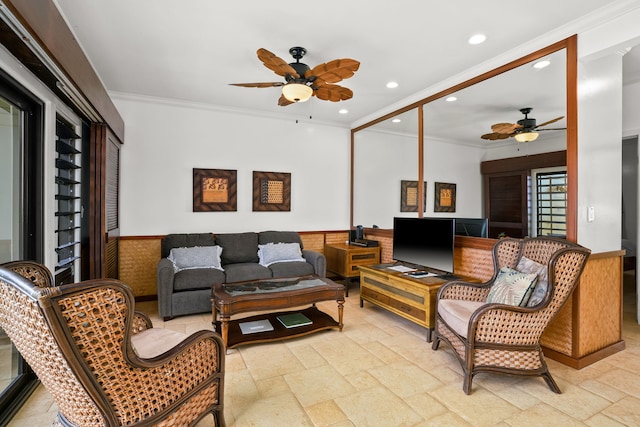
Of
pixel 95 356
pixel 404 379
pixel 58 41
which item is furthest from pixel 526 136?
pixel 58 41

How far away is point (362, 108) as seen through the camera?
4.83 meters

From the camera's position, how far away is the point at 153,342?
6.21 feet

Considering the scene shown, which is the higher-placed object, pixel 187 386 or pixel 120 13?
pixel 120 13

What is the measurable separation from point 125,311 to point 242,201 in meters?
3.70

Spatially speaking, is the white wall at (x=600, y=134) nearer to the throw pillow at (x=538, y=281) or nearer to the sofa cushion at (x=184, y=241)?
the throw pillow at (x=538, y=281)

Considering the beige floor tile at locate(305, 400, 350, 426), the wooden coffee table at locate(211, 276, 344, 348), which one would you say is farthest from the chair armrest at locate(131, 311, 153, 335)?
the beige floor tile at locate(305, 400, 350, 426)

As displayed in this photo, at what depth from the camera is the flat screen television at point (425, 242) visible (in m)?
3.36

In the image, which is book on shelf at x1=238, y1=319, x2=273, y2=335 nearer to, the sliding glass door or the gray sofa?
the gray sofa

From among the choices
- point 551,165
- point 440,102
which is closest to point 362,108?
point 440,102

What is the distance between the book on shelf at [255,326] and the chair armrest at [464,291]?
1624 mm

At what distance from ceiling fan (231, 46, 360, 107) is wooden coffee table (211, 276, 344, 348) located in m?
1.83

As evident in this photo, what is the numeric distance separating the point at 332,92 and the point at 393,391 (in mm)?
2708

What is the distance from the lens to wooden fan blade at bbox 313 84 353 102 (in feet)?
10.6

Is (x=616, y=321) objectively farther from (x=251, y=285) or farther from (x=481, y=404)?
(x=251, y=285)
